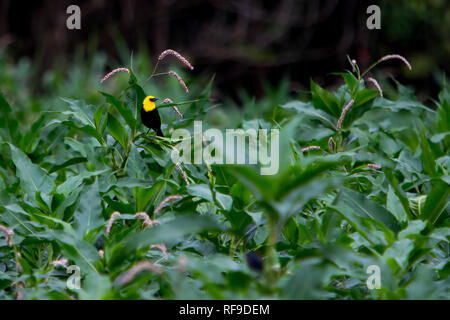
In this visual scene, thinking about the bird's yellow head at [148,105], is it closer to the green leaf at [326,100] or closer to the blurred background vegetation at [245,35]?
the green leaf at [326,100]

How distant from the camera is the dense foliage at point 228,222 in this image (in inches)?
53.3

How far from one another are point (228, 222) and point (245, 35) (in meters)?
8.05

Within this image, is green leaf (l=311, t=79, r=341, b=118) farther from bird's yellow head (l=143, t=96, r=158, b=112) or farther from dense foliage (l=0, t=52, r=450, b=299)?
bird's yellow head (l=143, t=96, r=158, b=112)

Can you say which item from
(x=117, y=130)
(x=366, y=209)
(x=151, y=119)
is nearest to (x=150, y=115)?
(x=151, y=119)

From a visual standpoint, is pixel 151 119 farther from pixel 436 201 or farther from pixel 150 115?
pixel 436 201

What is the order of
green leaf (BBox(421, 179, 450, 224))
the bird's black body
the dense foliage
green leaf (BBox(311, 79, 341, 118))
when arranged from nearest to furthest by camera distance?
the dense foliage → green leaf (BBox(421, 179, 450, 224)) → the bird's black body → green leaf (BBox(311, 79, 341, 118))

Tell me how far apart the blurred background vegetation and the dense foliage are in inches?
245

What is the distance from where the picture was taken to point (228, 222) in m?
1.96

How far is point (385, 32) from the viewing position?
927 cm

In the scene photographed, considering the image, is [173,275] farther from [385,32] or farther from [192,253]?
[385,32]

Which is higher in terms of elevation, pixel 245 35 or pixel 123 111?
pixel 245 35

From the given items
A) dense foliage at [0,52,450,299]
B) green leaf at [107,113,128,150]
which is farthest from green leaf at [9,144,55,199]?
green leaf at [107,113,128,150]

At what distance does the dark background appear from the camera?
8789 mm
